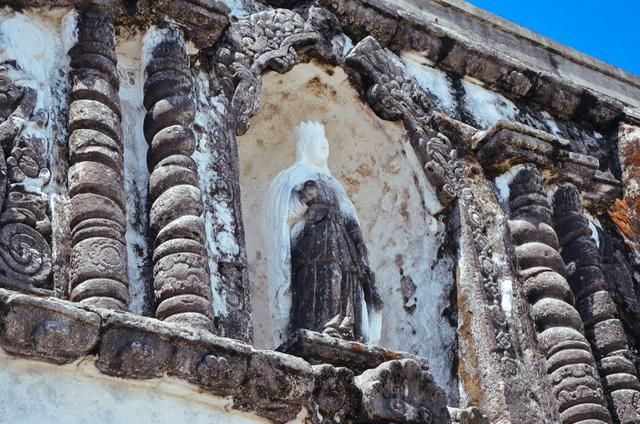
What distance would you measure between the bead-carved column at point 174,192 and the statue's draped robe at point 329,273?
2.74 feet

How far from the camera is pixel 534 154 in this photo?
8930 millimetres

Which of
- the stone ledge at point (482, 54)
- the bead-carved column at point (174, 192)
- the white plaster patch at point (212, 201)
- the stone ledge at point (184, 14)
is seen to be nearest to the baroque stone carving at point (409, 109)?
the stone ledge at point (482, 54)

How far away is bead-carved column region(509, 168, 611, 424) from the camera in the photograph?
7.88 m

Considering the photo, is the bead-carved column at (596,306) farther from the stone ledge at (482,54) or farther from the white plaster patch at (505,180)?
the stone ledge at (482,54)

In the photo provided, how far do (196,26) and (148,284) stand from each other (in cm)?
172

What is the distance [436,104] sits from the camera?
8977 mm

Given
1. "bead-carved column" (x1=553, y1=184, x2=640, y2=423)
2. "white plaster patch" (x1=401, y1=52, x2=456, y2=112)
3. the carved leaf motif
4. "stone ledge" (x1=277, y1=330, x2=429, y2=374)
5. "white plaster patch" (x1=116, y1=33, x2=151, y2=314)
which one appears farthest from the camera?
"white plaster patch" (x1=401, y1=52, x2=456, y2=112)

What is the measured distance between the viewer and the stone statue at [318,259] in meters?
7.30

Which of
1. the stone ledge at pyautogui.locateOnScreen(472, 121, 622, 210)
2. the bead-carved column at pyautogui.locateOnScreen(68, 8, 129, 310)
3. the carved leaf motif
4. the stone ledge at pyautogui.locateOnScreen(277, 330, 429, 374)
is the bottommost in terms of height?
the stone ledge at pyautogui.locateOnScreen(277, 330, 429, 374)

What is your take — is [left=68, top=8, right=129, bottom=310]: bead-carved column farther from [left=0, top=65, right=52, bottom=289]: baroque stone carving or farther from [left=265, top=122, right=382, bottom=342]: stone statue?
[left=265, top=122, right=382, bottom=342]: stone statue

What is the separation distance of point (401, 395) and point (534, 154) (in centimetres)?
285

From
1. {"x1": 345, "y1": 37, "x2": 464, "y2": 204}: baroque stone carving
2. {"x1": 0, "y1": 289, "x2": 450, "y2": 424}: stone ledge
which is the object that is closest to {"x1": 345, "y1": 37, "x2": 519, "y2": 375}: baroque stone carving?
{"x1": 345, "y1": 37, "x2": 464, "y2": 204}: baroque stone carving

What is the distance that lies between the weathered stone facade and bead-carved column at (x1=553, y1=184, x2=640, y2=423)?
15 mm

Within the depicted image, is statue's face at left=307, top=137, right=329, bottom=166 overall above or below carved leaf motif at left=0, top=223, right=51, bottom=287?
Result: above
